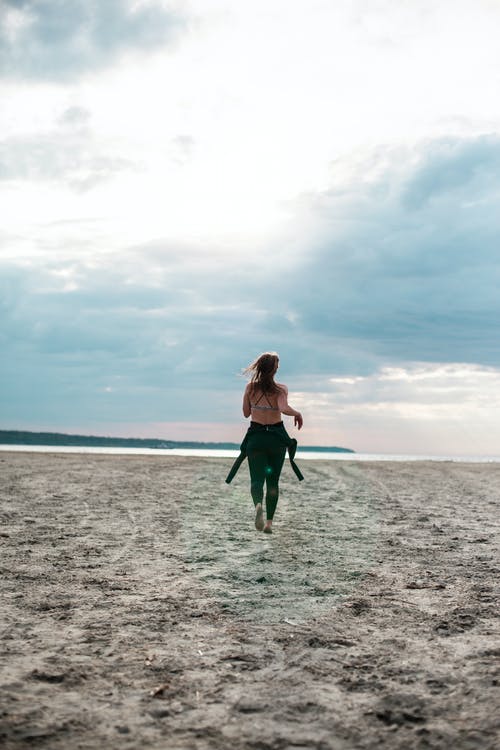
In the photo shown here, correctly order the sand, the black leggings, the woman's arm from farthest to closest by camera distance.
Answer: the woman's arm, the black leggings, the sand

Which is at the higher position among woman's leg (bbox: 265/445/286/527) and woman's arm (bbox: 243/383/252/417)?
woman's arm (bbox: 243/383/252/417)

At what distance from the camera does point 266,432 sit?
364 inches

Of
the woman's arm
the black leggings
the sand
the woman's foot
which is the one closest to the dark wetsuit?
the black leggings

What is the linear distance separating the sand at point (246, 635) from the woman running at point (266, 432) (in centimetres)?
63

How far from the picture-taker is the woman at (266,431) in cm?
923

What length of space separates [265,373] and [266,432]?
81 centimetres

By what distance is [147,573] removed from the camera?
21.9 ft

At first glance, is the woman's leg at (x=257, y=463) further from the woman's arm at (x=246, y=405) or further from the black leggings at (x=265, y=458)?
the woman's arm at (x=246, y=405)

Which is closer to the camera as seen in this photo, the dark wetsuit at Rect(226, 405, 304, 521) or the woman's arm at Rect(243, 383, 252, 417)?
the dark wetsuit at Rect(226, 405, 304, 521)

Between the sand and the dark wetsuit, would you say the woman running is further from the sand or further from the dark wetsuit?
the sand

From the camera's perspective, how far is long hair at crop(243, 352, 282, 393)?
30.4 feet

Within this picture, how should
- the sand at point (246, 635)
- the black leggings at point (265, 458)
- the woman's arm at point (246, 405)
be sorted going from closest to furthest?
1. the sand at point (246, 635)
2. the black leggings at point (265, 458)
3. the woman's arm at point (246, 405)

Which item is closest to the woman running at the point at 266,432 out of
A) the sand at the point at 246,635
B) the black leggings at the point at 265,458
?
the black leggings at the point at 265,458

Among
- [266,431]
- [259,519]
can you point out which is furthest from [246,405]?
[259,519]
